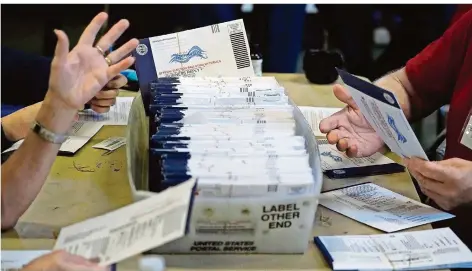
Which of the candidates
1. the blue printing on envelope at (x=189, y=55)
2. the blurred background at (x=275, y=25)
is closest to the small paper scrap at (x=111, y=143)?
the blue printing on envelope at (x=189, y=55)

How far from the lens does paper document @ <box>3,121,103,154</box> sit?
1338mm

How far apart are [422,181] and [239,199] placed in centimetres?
42

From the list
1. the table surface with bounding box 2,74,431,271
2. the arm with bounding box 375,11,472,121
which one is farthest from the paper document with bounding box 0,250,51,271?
the arm with bounding box 375,11,472,121

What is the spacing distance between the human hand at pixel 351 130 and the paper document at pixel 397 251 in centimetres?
33

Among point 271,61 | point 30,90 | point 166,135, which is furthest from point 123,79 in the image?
point 271,61

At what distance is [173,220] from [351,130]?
0.68 m

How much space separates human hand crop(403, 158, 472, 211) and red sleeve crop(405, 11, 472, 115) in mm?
428

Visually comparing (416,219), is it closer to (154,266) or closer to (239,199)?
(239,199)

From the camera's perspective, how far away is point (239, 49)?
4.59ft

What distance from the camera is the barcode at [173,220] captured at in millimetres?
785

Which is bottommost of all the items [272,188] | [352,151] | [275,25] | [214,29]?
[275,25]

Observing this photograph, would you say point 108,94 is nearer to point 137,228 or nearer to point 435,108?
point 137,228

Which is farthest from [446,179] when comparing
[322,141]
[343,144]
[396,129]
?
[322,141]

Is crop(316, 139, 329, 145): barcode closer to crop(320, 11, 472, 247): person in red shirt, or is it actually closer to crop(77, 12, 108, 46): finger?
crop(320, 11, 472, 247): person in red shirt
